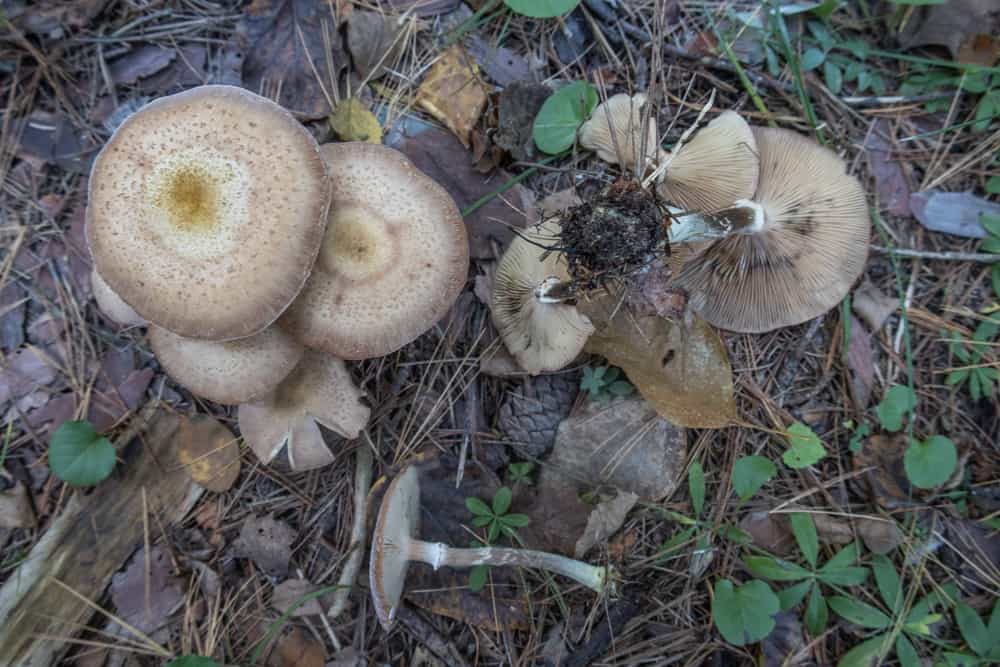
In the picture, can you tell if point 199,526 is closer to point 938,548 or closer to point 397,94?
point 397,94

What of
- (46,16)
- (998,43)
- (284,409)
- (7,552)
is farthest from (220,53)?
(998,43)

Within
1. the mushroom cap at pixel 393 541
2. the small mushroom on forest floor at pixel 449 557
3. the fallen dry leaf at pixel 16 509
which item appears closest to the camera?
the mushroom cap at pixel 393 541

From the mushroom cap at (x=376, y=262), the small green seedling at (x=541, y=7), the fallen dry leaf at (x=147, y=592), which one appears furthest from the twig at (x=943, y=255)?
the fallen dry leaf at (x=147, y=592)

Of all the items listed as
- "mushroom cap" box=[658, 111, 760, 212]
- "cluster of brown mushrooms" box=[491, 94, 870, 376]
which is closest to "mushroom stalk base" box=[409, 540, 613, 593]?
"cluster of brown mushrooms" box=[491, 94, 870, 376]

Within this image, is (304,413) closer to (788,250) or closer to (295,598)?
(295,598)

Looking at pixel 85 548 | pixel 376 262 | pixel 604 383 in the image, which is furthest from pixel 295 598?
pixel 604 383

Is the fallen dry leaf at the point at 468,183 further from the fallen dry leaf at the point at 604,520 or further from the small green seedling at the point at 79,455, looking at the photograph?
the small green seedling at the point at 79,455

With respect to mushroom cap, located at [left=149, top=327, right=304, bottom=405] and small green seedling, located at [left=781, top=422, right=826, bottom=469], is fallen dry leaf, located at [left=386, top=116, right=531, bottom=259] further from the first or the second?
small green seedling, located at [left=781, top=422, right=826, bottom=469]

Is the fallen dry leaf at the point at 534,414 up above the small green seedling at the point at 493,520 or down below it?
above
